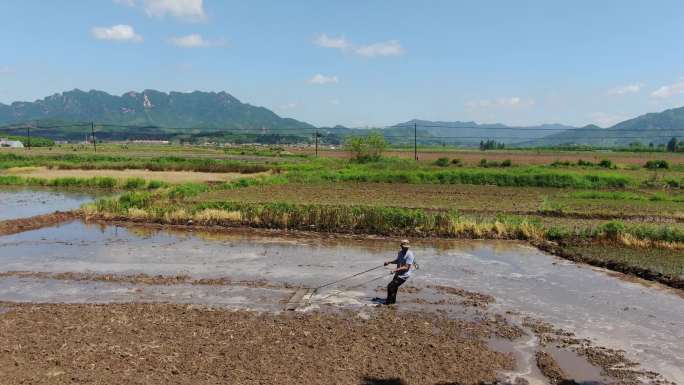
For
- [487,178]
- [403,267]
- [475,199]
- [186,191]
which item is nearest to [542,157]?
[487,178]

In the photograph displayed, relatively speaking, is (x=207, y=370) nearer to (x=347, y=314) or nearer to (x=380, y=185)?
(x=347, y=314)

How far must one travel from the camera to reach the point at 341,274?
16172 mm

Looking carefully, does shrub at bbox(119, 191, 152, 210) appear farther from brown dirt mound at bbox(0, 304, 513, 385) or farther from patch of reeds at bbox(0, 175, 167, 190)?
brown dirt mound at bbox(0, 304, 513, 385)

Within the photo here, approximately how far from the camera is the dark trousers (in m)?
12.9

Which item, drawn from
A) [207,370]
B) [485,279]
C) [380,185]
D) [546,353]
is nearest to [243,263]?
[485,279]

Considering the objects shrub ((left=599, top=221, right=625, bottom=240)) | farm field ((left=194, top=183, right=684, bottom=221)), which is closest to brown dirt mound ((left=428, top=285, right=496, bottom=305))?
shrub ((left=599, top=221, right=625, bottom=240))

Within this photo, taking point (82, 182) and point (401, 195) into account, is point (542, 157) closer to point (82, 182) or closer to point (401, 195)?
point (401, 195)

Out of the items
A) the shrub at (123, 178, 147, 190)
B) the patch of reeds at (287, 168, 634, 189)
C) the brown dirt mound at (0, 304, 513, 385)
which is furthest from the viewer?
the patch of reeds at (287, 168, 634, 189)

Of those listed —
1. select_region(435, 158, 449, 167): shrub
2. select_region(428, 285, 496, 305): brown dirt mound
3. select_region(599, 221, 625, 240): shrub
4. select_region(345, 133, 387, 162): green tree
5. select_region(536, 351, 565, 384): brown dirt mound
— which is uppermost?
select_region(345, 133, 387, 162): green tree

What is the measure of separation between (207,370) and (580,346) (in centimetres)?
728

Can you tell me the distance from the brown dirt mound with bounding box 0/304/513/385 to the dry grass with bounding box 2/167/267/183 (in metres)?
32.6

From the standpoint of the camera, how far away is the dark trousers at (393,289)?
42.2 ft

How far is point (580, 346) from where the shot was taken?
10.7 m

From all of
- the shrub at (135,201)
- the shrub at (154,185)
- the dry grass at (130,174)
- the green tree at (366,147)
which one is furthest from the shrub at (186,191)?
the green tree at (366,147)
